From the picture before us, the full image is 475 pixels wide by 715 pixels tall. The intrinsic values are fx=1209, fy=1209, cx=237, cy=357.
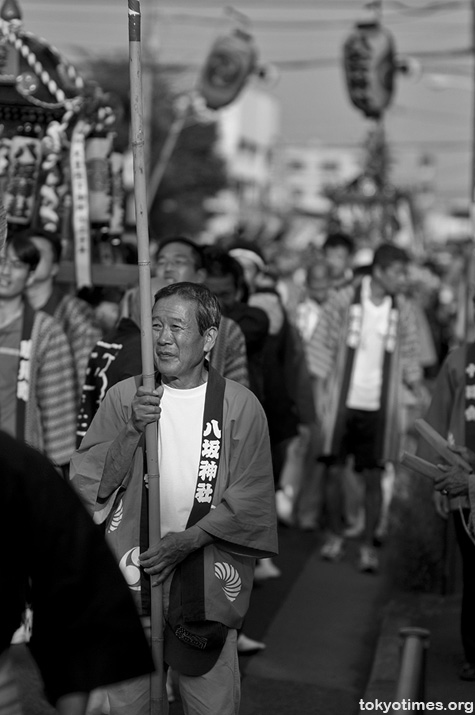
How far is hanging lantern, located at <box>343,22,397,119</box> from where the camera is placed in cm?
1447

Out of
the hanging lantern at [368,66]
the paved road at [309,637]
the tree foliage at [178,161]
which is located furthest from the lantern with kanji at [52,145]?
the tree foliage at [178,161]

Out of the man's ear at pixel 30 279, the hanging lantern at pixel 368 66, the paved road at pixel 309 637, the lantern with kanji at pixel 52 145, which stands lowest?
the paved road at pixel 309 637

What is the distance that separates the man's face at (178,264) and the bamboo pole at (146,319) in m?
1.88

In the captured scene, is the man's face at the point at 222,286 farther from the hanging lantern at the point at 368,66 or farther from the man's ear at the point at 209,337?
the hanging lantern at the point at 368,66

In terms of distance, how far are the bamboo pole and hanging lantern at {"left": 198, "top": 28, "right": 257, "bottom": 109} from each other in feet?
37.1

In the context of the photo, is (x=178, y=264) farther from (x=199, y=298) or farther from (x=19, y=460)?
(x=19, y=460)

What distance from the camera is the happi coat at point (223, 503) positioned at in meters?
3.82

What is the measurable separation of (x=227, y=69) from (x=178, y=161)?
36.4 meters

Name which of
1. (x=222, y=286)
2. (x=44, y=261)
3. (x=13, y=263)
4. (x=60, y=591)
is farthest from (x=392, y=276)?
(x=60, y=591)

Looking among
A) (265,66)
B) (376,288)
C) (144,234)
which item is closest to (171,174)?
(265,66)

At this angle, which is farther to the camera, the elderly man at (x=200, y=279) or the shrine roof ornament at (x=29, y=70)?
the shrine roof ornament at (x=29, y=70)

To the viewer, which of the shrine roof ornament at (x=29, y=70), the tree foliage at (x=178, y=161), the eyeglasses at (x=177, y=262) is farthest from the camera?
the tree foliage at (x=178, y=161)

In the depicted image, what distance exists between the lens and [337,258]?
1047 centimetres

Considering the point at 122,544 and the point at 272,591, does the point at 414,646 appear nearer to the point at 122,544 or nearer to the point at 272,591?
the point at 122,544
